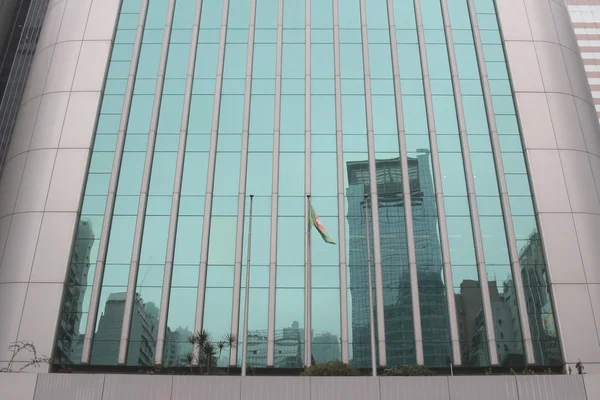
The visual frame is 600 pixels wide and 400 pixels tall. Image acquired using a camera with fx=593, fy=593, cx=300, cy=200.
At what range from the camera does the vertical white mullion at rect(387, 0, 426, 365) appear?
30391 mm

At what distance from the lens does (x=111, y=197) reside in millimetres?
33312

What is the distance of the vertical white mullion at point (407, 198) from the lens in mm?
30391

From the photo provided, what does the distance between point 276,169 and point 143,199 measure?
7.69m

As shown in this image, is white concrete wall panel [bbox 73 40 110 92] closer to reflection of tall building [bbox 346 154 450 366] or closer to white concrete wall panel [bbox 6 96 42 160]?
white concrete wall panel [bbox 6 96 42 160]

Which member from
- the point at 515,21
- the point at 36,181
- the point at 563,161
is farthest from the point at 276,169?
the point at 515,21

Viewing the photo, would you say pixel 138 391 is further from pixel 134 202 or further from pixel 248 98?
pixel 248 98

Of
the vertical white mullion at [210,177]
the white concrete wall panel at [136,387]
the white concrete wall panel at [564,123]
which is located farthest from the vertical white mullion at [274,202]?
the white concrete wall panel at [564,123]

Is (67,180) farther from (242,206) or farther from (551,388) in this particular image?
(551,388)

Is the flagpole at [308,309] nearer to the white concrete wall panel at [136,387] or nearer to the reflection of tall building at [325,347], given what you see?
the reflection of tall building at [325,347]

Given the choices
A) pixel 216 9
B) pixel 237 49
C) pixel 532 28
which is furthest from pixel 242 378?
pixel 532 28

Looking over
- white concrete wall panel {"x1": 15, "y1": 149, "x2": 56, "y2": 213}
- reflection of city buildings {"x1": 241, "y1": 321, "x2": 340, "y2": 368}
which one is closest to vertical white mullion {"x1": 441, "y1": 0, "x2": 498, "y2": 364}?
reflection of city buildings {"x1": 241, "y1": 321, "x2": 340, "y2": 368}

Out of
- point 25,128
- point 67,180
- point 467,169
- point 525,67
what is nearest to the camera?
point 67,180

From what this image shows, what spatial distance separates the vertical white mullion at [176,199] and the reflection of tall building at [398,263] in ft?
31.6

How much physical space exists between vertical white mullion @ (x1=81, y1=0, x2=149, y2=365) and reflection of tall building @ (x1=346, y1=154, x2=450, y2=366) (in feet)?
43.5
